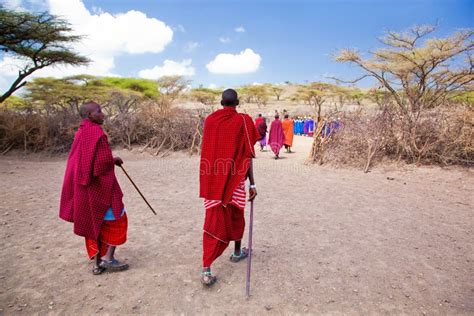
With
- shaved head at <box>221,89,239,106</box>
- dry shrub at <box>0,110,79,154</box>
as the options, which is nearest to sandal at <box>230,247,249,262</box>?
shaved head at <box>221,89,239,106</box>

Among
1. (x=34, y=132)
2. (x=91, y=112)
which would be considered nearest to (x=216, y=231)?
(x=91, y=112)

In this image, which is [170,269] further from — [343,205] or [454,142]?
[454,142]

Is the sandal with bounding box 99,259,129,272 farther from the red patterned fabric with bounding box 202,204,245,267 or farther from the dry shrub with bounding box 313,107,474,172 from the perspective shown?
the dry shrub with bounding box 313,107,474,172

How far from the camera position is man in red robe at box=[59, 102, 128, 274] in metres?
2.72

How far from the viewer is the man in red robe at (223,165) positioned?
108 inches

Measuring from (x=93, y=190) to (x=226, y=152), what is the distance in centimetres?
119

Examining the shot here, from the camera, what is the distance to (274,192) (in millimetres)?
6473

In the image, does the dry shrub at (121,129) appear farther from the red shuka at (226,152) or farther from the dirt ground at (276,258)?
the red shuka at (226,152)

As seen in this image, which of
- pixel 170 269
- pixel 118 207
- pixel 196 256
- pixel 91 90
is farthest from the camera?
pixel 91 90

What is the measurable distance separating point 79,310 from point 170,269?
86 centimetres

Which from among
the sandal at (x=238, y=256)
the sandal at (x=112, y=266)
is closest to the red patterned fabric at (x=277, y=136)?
the sandal at (x=238, y=256)

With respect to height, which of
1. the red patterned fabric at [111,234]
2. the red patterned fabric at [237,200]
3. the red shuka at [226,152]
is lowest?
the red patterned fabric at [111,234]

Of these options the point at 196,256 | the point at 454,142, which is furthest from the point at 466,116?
the point at 196,256

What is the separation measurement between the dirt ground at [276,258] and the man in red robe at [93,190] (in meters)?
0.40
